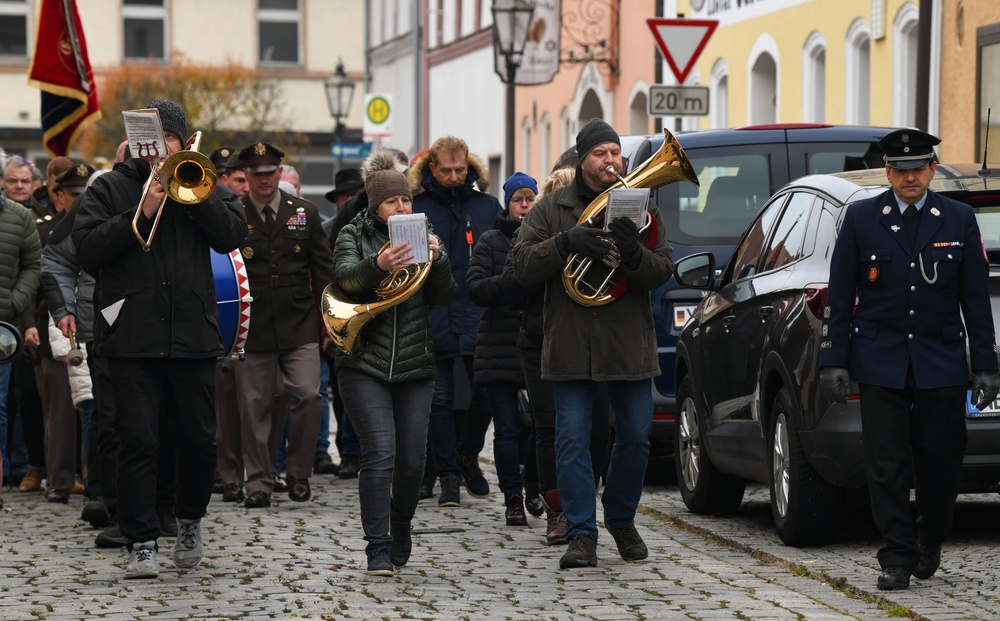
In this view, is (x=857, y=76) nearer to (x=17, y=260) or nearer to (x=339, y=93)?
(x=17, y=260)

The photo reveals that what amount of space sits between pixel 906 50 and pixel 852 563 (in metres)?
11.7

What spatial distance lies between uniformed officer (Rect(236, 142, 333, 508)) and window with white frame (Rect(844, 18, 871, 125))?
10.4 metres

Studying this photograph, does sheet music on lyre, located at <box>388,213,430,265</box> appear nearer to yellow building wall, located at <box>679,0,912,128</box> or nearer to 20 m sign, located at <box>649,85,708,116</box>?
20 m sign, located at <box>649,85,708,116</box>

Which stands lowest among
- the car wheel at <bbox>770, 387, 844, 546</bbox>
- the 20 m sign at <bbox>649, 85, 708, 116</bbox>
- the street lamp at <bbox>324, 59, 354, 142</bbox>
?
the car wheel at <bbox>770, 387, 844, 546</bbox>

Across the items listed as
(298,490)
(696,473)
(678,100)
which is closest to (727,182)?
(696,473)

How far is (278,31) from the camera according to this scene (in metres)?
58.8

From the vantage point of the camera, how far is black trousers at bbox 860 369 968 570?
7.93 metres

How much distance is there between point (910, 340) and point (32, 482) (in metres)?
6.58

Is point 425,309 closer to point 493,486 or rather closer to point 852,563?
point 852,563

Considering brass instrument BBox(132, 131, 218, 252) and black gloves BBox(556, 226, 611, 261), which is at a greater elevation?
brass instrument BBox(132, 131, 218, 252)

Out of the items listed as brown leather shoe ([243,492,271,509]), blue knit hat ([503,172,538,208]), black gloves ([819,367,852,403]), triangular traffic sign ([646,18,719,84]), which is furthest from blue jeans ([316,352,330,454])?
black gloves ([819,367,852,403])

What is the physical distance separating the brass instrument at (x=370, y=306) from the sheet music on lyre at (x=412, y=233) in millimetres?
85

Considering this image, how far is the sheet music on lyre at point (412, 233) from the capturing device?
831cm

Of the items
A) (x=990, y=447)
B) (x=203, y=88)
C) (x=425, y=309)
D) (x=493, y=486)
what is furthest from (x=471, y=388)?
(x=203, y=88)
